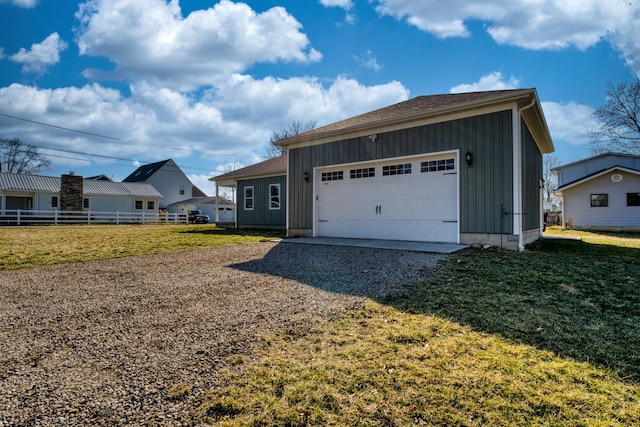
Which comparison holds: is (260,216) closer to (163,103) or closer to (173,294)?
(163,103)

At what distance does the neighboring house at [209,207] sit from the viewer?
30180 millimetres

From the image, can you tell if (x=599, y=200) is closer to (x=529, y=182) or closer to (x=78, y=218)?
(x=529, y=182)

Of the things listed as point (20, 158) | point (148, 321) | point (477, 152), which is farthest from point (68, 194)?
point (477, 152)

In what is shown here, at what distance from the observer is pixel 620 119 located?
2367 centimetres

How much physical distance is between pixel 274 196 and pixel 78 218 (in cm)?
1607

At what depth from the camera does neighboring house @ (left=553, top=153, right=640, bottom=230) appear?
656 inches

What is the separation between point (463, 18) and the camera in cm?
893

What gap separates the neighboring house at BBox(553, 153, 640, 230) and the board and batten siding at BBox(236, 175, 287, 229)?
54.0 ft

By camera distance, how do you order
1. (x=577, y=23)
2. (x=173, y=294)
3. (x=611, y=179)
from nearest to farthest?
(x=173, y=294), (x=577, y=23), (x=611, y=179)

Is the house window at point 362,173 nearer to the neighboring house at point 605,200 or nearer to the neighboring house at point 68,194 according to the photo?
the neighboring house at point 605,200

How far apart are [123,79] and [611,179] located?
27254 millimetres

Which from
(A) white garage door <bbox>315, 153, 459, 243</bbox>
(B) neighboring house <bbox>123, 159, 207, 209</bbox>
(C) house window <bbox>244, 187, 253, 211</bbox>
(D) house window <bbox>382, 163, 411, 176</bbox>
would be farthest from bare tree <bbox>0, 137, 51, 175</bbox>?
(D) house window <bbox>382, 163, 411, 176</bbox>

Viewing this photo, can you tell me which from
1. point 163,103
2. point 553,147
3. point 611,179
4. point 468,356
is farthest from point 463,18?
point 163,103

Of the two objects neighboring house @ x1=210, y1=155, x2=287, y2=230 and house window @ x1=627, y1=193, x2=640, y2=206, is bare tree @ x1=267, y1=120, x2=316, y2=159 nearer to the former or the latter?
neighboring house @ x1=210, y1=155, x2=287, y2=230
